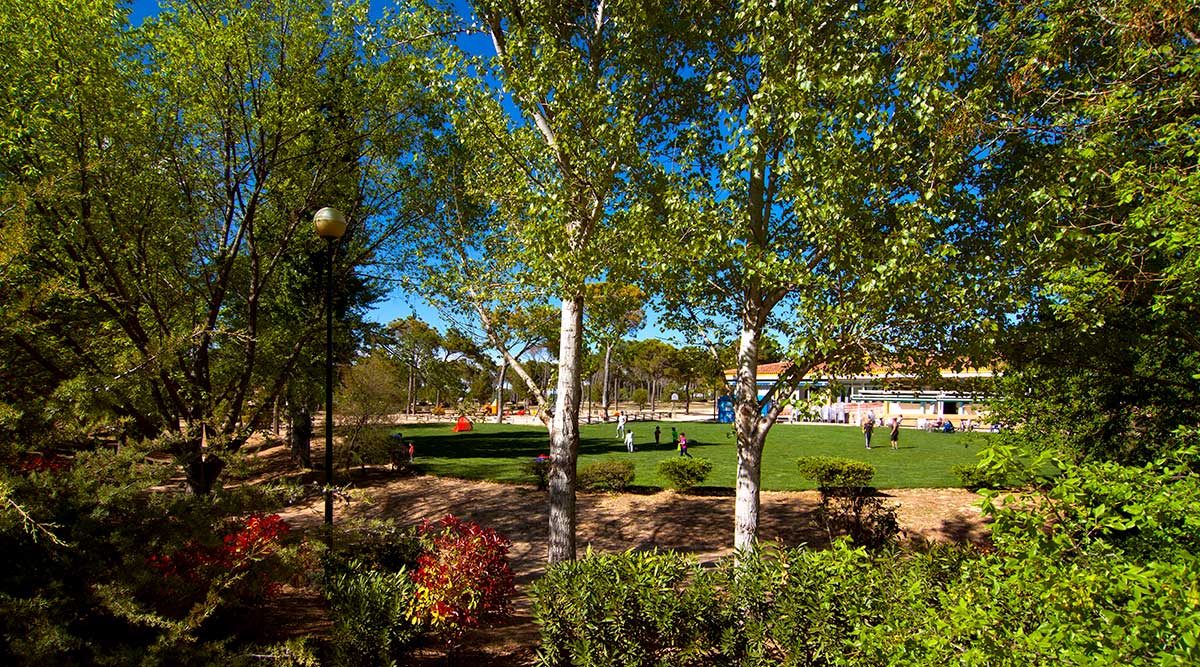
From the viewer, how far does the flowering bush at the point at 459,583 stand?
512cm

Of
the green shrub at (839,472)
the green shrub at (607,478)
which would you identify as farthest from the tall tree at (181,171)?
the green shrub at (839,472)

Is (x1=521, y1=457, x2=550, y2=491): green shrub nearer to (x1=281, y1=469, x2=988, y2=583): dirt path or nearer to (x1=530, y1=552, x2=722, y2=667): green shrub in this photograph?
(x1=281, y1=469, x2=988, y2=583): dirt path

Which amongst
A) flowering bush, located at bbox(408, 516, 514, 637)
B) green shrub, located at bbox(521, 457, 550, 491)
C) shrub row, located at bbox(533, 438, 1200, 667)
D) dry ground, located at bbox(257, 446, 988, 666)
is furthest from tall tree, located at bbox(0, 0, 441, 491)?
green shrub, located at bbox(521, 457, 550, 491)

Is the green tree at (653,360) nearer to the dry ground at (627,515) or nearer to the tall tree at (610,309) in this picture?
the dry ground at (627,515)

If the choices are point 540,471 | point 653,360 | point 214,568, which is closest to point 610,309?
point 214,568

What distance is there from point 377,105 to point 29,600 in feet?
26.5

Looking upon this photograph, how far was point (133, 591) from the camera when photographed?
3.57 m

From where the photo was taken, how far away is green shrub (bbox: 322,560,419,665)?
4684mm

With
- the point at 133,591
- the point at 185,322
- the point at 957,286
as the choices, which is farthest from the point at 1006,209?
the point at 185,322

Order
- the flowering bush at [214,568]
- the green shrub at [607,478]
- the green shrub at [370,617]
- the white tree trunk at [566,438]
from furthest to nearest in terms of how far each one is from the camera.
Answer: the green shrub at [607,478] < the white tree trunk at [566,438] < the green shrub at [370,617] < the flowering bush at [214,568]

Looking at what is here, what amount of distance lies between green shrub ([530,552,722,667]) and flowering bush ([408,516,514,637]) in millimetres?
1052

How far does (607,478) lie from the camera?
49.6ft

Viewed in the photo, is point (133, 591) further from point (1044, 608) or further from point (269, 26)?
point (269, 26)

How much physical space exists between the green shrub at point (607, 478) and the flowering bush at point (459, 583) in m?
9.10
